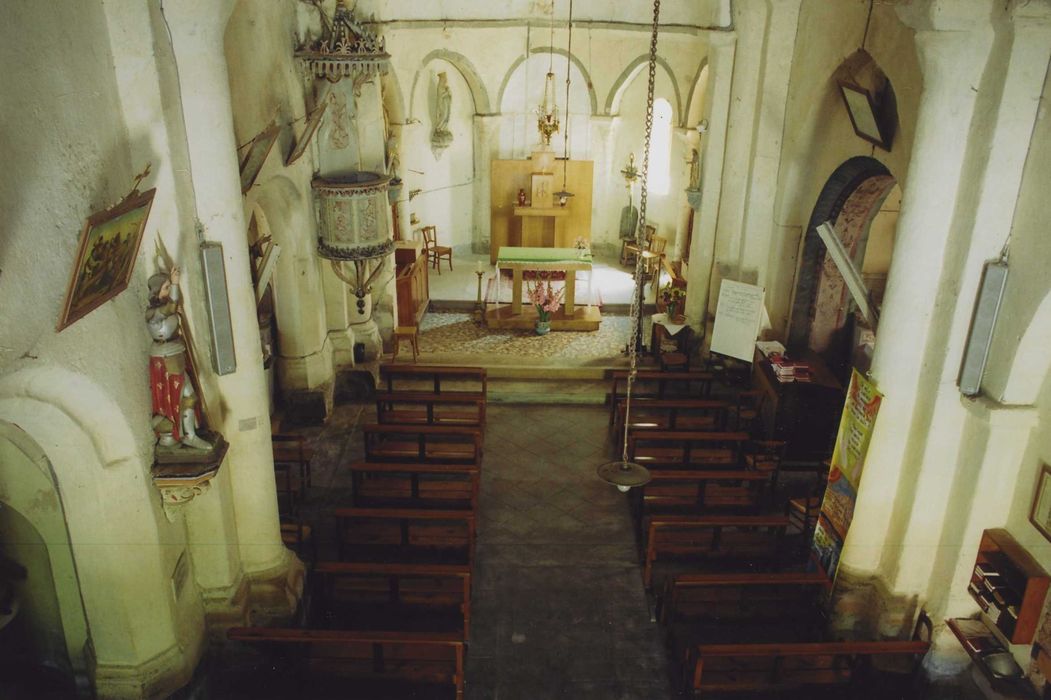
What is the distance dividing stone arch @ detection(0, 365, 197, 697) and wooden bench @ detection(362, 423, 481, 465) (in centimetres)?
371

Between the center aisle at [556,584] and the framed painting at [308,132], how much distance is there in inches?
193

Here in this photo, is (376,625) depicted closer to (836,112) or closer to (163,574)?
(163,574)

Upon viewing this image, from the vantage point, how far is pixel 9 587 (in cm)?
704

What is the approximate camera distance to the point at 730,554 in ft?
31.1

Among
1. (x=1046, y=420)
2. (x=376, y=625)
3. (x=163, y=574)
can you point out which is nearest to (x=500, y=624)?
(x=376, y=625)

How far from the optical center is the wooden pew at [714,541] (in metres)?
9.16

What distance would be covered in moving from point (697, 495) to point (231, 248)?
248 inches

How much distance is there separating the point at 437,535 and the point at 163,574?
3331 mm

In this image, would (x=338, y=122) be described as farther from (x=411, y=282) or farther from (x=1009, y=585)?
(x=1009, y=585)

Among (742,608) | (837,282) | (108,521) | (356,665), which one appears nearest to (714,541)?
(742,608)

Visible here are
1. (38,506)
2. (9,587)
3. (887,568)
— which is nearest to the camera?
(38,506)

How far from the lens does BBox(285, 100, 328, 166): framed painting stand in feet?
33.5

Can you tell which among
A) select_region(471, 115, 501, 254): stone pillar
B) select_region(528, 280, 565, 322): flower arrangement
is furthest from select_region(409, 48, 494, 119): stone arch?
select_region(528, 280, 565, 322): flower arrangement

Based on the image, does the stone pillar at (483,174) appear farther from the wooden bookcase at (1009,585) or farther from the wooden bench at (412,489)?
the wooden bookcase at (1009,585)
